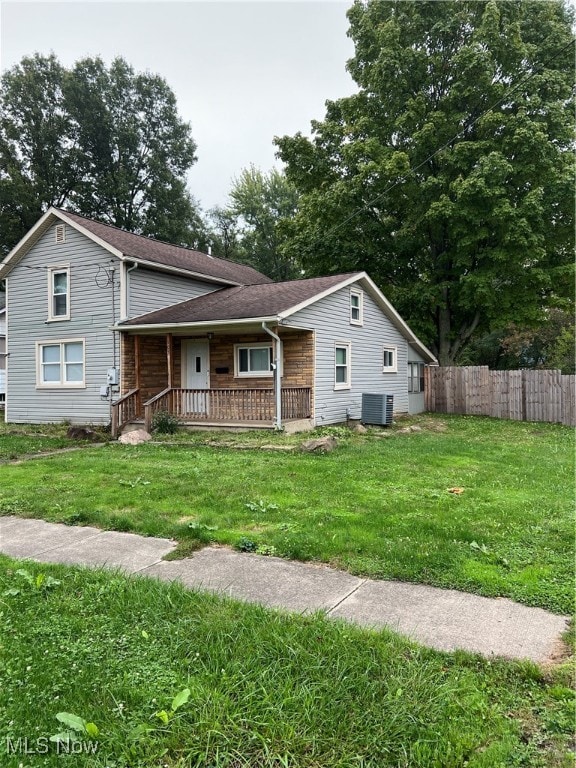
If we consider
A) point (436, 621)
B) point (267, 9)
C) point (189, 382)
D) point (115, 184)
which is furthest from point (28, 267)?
point (115, 184)

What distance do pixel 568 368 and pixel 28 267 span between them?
24.3m

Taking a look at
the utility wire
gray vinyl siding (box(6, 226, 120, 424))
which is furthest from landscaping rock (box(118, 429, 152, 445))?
the utility wire

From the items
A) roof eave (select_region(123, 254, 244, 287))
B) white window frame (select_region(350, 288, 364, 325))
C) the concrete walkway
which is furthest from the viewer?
white window frame (select_region(350, 288, 364, 325))

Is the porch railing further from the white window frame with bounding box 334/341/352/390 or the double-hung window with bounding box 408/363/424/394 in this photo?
the double-hung window with bounding box 408/363/424/394

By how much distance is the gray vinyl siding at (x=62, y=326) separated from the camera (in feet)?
49.4

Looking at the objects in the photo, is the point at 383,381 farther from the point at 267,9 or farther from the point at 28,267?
the point at 28,267

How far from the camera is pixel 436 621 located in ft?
10.3

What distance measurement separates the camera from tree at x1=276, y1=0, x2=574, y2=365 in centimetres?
1906

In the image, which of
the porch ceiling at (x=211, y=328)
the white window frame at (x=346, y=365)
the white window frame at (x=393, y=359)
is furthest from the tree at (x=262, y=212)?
the porch ceiling at (x=211, y=328)

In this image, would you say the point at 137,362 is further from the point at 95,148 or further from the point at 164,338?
the point at 95,148

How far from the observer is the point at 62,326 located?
15875mm

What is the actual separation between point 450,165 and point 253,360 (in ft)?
40.8

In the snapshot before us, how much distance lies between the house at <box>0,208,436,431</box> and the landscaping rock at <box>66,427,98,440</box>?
62 centimetres

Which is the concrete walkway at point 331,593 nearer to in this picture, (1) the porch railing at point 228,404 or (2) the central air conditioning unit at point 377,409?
(1) the porch railing at point 228,404
